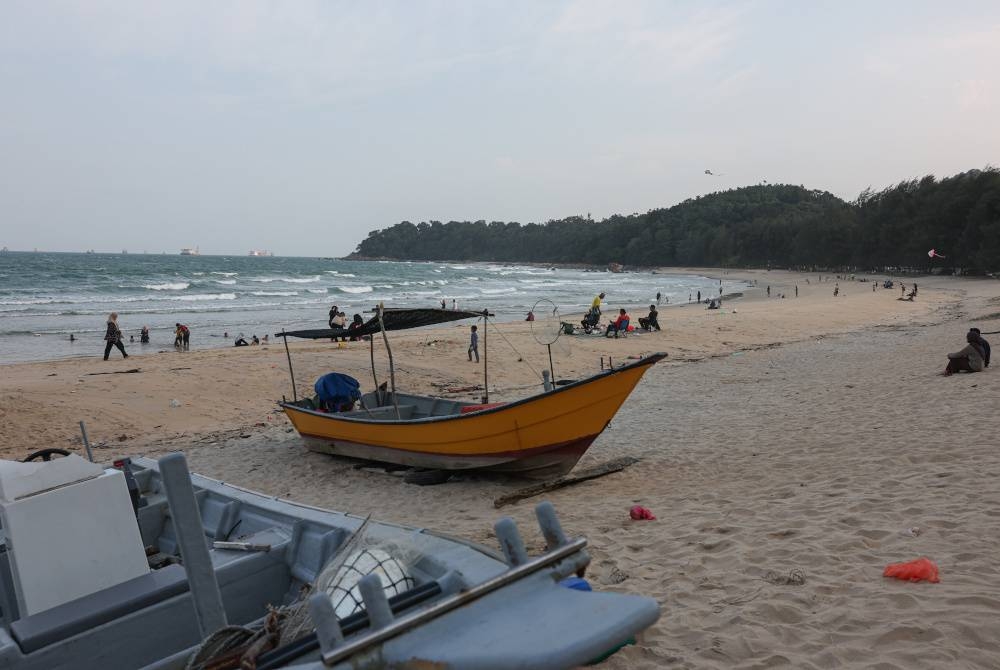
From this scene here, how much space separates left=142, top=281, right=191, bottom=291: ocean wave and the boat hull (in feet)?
168

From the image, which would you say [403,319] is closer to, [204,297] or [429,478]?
[429,478]

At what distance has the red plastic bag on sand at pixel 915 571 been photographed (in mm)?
4246

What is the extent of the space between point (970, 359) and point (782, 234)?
87700 millimetres

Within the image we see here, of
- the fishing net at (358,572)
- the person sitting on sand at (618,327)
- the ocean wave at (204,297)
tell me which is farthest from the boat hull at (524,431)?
the ocean wave at (204,297)

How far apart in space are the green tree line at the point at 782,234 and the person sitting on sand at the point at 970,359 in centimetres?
4731

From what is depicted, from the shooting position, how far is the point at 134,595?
133 inches

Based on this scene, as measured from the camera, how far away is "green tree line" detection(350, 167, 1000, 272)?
56312 millimetres

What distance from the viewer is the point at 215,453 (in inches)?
429

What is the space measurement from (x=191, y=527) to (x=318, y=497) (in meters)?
5.84

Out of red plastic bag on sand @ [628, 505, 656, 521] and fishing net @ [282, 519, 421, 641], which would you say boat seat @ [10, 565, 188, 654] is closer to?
fishing net @ [282, 519, 421, 641]

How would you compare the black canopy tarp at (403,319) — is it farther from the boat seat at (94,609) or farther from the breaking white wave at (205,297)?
the breaking white wave at (205,297)

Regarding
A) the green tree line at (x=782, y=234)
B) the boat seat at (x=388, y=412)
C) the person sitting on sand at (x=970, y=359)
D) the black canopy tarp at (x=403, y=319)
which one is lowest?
the boat seat at (x=388, y=412)

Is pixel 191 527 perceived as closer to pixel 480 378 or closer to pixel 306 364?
pixel 480 378

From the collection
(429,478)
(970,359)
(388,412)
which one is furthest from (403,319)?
(970,359)
